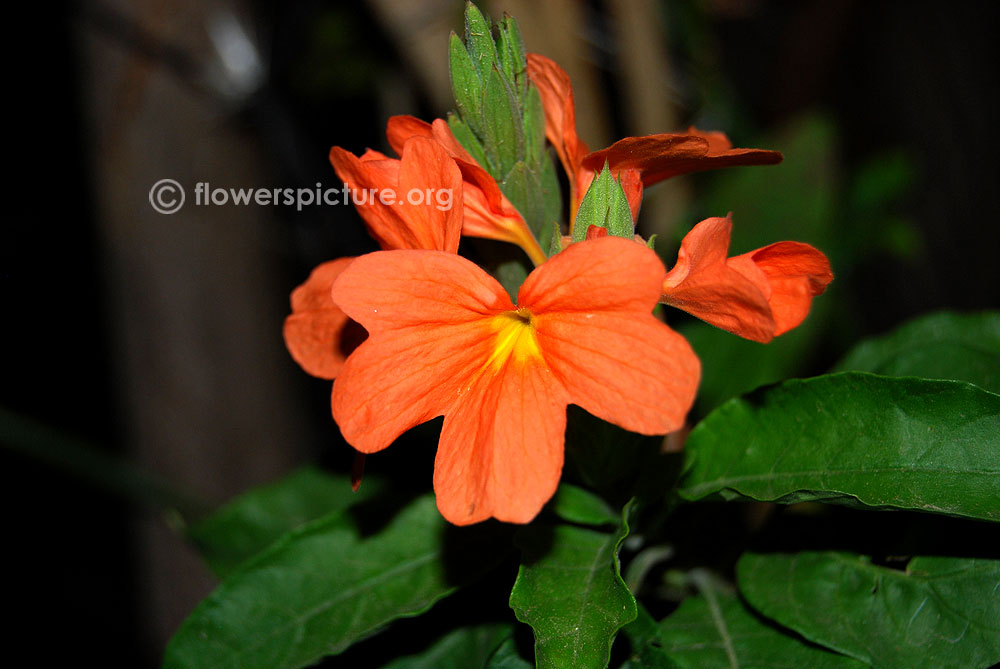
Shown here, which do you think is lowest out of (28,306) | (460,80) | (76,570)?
(76,570)

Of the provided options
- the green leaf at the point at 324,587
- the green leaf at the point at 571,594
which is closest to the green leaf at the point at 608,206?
the green leaf at the point at 571,594

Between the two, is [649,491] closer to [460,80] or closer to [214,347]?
[460,80]

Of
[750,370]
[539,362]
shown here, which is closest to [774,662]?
[539,362]

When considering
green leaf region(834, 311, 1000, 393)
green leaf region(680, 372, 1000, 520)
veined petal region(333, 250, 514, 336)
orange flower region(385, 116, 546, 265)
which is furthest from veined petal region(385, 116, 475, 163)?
green leaf region(834, 311, 1000, 393)

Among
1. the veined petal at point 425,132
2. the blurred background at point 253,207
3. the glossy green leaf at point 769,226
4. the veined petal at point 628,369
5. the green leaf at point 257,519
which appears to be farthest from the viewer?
the blurred background at point 253,207

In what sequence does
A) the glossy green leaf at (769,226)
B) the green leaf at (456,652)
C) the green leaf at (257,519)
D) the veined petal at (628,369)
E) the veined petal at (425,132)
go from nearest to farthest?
1. the veined petal at (628,369)
2. the veined petal at (425,132)
3. the green leaf at (456,652)
4. the green leaf at (257,519)
5. the glossy green leaf at (769,226)

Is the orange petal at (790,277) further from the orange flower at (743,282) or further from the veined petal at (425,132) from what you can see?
the veined petal at (425,132)

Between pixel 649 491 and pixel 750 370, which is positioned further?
pixel 750 370

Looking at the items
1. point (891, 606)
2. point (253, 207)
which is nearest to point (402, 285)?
point (891, 606)
